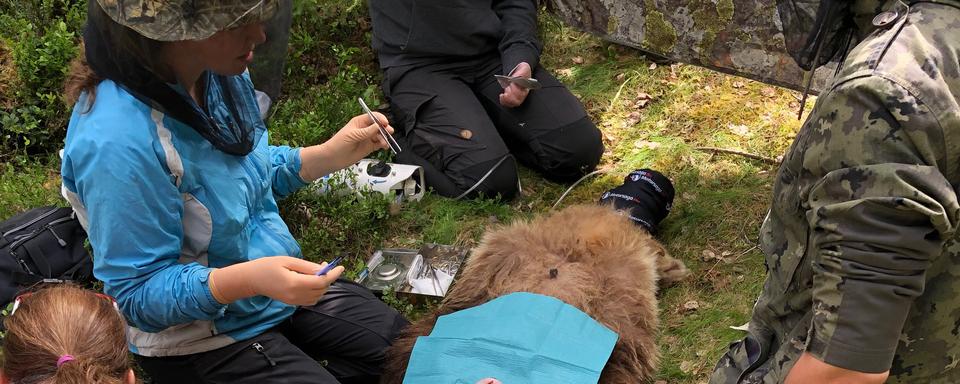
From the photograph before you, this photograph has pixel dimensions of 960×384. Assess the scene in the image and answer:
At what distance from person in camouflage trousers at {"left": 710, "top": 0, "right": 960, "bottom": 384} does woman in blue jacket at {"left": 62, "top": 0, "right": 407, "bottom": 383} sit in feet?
4.25

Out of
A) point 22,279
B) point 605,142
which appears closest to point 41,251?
point 22,279

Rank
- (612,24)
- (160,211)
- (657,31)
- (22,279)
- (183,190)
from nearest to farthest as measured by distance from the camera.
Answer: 1. (160,211)
2. (183,190)
3. (22,279)
4. (657,31)
5. (612,24)

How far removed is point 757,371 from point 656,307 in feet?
3.63

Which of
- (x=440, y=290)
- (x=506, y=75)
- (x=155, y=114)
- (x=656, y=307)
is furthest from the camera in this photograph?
(x=506, y=75)

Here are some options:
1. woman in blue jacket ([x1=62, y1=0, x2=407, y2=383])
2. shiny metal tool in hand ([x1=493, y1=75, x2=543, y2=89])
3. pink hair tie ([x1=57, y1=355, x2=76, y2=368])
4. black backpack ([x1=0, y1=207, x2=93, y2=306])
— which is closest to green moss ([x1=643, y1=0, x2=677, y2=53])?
shiny metal tool in hand ([x1=493, y1=75, x2=543, y2=89])

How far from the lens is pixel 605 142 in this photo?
4.62 m

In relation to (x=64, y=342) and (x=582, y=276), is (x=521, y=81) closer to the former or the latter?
(x=582, y=276)

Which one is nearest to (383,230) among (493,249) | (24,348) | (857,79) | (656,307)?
(493,249)

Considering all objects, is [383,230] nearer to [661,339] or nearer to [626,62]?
[661,339]

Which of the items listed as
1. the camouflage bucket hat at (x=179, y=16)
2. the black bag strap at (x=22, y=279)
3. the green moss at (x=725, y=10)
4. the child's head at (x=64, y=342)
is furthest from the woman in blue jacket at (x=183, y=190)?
the green moss at (x=725, y=10)

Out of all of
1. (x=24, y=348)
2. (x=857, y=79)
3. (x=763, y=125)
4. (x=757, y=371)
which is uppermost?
(x=857, y=79)

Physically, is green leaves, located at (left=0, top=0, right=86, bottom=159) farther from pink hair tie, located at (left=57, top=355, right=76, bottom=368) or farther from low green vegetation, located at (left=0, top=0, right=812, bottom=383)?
pink hair tie, located at (left=57, top=355, right=76, bottom=368)

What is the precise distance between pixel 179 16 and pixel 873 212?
163 centimetres

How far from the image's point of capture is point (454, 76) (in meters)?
4.54
